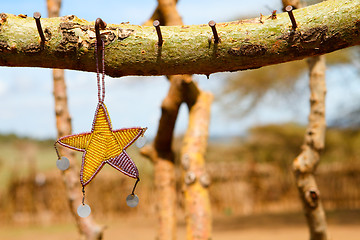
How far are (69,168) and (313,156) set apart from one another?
225 cm

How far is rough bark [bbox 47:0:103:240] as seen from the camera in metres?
4.18

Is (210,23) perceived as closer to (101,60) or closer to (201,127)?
(101,60)

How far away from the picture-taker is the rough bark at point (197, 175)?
3.49 meters

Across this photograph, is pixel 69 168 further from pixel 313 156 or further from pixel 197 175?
pixel 313 156

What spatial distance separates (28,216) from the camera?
1198 cm

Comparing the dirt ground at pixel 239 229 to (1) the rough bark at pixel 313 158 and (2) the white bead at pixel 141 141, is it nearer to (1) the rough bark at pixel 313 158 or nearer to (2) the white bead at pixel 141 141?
(1) the rough bark at pixel 313 158

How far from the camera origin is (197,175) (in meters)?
3.64

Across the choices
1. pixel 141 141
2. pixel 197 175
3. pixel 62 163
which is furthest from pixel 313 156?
pixel 62 163

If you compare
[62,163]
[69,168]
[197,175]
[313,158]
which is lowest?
[62,163]

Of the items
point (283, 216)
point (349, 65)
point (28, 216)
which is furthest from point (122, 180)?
point (349, 65)

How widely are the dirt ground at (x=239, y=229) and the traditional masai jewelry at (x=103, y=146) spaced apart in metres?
7.18

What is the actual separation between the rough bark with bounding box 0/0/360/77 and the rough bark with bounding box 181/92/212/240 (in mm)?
1934

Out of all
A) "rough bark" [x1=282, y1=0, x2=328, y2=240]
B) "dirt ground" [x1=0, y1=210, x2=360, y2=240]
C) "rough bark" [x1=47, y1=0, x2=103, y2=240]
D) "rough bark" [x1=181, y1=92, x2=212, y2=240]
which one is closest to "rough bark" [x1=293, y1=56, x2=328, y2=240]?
"rough bark" [x1=282, y1=0, x2=328, y2=240]

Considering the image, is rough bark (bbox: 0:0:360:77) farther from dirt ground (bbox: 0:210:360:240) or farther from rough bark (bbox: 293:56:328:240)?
dirt ground (bbox: 0:210:360:240)
